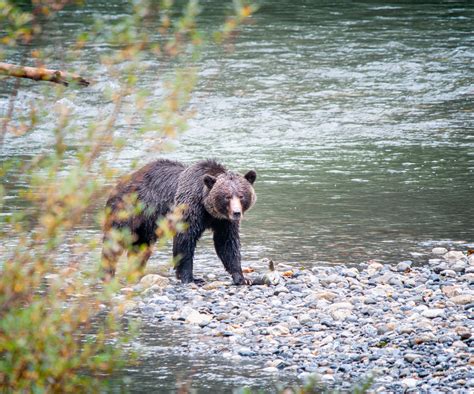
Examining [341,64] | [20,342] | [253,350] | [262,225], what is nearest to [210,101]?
[341,64]

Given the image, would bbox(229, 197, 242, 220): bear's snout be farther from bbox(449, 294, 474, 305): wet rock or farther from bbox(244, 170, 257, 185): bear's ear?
bbox(449, 294, 474, 305): wet rock

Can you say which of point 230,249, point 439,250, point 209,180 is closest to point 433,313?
point 230,249

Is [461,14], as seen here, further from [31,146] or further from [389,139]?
[31,146]

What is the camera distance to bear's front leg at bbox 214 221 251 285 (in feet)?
28.1

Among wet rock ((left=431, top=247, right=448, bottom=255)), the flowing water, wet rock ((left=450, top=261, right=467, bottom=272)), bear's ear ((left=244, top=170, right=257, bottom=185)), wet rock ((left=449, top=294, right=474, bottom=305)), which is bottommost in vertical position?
the flowing water

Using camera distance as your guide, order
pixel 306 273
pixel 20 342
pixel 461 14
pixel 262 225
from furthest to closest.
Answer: pixel 461 14, pixel 262 225, pixel 306 273, pixel 20 342

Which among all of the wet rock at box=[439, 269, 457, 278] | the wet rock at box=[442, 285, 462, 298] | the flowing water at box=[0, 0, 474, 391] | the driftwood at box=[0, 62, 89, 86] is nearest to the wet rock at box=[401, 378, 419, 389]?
the flowing water at box=[0, 0, 474, 391]

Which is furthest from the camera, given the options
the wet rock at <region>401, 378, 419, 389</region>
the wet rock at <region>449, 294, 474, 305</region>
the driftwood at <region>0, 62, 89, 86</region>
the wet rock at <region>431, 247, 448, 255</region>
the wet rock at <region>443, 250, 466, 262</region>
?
the wet rock at <region>431, 247, 448, 255</region>

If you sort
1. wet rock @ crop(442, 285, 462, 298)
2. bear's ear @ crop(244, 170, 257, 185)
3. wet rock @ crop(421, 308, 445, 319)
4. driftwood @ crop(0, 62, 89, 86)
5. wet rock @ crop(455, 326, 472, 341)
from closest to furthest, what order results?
1. driftwood @ crop(0, 62, 89, 86)
2. wet rock @ crop(455, 326, 472, 341)
3. wet rock @ crop(421, 308, 445, 319)
4. wet rock @ crop(442, 285, 462, 298)
5. bear's ear @ crop(244, 170, 257, 185)

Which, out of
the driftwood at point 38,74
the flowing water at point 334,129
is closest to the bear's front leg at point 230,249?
the flowing water at point 334,129

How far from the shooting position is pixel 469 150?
14.7m

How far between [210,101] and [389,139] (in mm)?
3481

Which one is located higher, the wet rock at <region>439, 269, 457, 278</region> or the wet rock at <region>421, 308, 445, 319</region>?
the wet rock at <region>421, 308, 445, 319</region>

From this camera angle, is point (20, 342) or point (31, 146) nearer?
point (20, 342)
